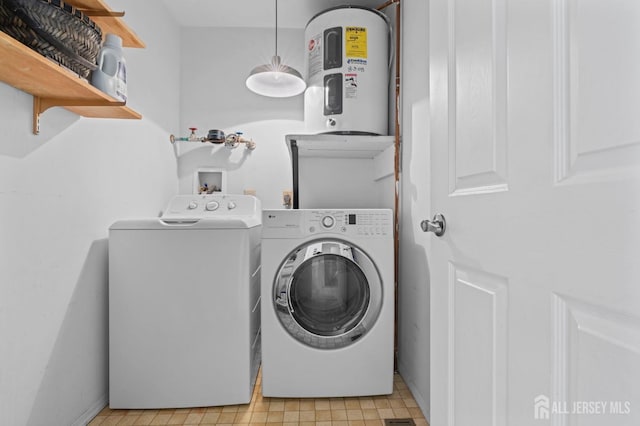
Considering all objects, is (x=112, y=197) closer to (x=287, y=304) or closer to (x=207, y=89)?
(x=287, y=304)

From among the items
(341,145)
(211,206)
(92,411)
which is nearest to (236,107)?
(211,206)

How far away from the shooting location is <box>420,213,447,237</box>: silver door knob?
34.1 inches

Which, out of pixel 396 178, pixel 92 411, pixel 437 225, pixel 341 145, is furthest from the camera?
pixel 341 145

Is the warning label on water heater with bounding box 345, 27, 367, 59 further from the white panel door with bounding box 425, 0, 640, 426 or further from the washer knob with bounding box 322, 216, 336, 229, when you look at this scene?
the white panel door with bounding box 425, 0, 640, 426

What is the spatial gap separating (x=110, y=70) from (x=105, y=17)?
201 mm

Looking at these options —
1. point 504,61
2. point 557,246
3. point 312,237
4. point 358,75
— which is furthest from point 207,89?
point 557,246

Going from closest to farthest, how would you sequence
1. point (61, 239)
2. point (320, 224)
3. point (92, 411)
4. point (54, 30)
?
1. point (54, 30)
2. point (61, 239)
3. point (92, 411)
4. point (320, 224)

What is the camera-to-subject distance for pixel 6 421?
3.79 ft

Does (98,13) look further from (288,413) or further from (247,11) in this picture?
(288,413)

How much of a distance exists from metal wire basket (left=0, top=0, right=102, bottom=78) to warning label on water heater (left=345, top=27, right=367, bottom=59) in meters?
1.30

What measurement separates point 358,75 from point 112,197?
59.1 inches

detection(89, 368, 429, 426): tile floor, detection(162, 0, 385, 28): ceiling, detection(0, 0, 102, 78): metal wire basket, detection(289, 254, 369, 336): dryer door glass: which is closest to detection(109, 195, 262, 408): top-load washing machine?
detection(89, 368, 429, 426): tile floor

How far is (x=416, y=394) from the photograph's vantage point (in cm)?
174

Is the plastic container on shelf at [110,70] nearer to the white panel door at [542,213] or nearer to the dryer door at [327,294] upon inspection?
the dryer door at [327,294]
